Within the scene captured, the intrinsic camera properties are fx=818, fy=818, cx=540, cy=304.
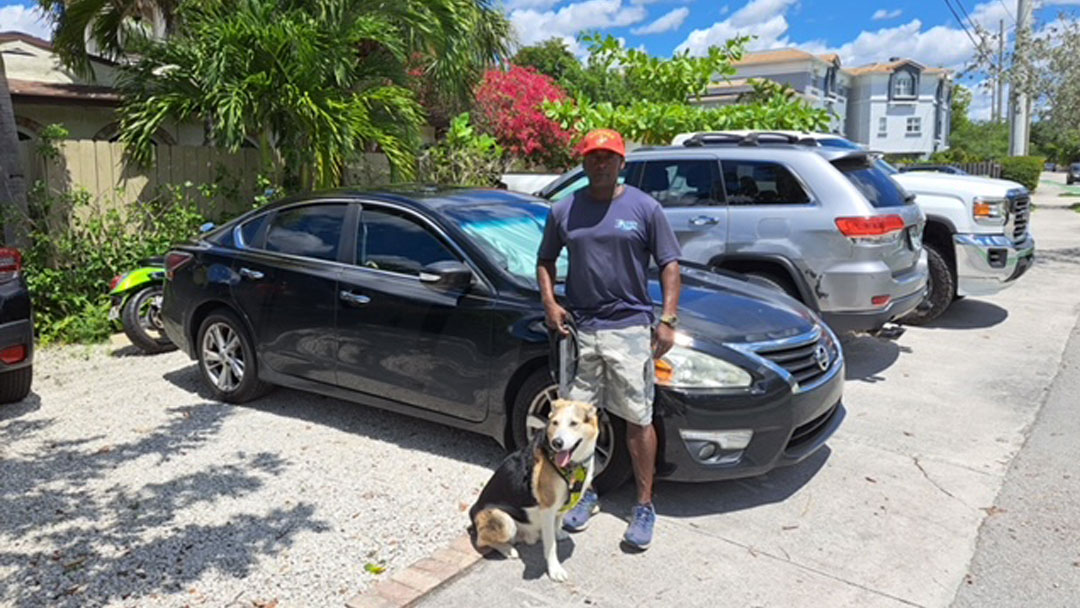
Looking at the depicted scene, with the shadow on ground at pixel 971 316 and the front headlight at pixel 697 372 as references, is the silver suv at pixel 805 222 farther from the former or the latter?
the front headlight at pixel 697 372

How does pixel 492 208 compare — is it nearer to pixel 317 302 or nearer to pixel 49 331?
pixel 317 302

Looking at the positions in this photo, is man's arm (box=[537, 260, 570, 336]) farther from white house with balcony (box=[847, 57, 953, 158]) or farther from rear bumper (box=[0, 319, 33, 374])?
white house with balcony (box=[847, 57, 953, 158])

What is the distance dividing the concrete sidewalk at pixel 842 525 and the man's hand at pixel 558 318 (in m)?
1.00

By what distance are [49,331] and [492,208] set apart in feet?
16.5

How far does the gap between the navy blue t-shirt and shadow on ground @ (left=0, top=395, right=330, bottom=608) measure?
1711 mm

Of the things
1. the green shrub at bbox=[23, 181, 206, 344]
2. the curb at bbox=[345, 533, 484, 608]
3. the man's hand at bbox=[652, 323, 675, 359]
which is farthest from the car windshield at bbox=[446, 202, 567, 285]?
the green shrub at bbox=[23, 181, 206, 344]

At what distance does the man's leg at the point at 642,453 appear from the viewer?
3703 mm

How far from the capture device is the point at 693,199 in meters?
6.96

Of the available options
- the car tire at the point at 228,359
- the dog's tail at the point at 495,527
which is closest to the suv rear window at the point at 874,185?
the dog's tail at the point at 495,527

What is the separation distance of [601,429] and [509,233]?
144 cm

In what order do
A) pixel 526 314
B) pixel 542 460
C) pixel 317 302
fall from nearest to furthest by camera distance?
pixel 542 460, pixel 526 314, pixel 317 302

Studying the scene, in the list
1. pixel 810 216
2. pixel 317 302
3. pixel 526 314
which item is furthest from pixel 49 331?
pixel 810 216

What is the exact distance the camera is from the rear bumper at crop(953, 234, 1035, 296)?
27.1 feet

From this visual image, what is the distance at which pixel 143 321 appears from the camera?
23.7 feet
